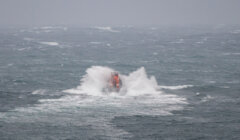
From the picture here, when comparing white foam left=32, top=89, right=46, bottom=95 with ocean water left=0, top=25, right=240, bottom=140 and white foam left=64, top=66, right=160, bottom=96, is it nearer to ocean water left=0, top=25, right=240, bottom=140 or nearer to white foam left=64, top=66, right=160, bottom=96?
ocean water left=0, top=25, right=240, bottom=140

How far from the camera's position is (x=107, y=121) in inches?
2361

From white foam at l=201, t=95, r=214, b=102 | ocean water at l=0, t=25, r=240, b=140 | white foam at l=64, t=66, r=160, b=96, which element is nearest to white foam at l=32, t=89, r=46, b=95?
ocean water at l=0, t=25, r=240, b=140

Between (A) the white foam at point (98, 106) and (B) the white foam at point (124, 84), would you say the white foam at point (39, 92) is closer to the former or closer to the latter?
(A) the white foam at point (98, 106)

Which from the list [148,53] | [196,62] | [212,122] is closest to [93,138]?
[212,122]

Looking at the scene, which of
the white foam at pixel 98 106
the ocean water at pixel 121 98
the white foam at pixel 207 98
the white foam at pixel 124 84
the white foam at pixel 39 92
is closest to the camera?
the ocean water at pixel 121 98

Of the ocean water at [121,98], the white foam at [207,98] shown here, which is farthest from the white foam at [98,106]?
the white foam at [207,98]

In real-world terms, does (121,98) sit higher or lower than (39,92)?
lower

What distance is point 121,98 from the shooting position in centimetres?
7294

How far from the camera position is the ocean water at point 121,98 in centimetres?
5619

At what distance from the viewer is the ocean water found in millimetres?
56188

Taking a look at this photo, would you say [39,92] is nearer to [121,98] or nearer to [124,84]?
[121,98]

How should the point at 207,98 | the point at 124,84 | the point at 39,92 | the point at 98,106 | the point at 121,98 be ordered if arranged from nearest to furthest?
the point at 98,106
the point at 121,98
the point at 207,98
the point at 39,92
the point at 124,84

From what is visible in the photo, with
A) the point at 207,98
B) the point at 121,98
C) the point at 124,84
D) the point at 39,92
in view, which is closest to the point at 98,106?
the point at 121,98

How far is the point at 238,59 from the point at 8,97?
73.4 metres
